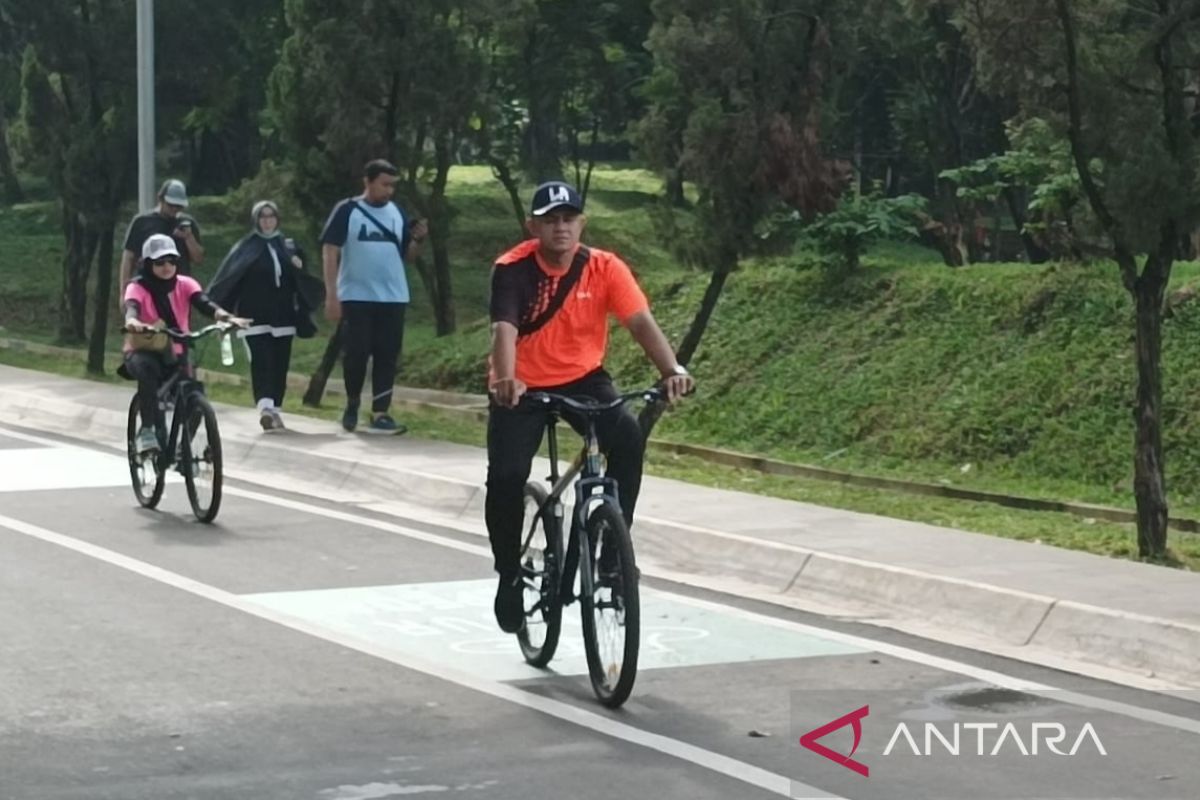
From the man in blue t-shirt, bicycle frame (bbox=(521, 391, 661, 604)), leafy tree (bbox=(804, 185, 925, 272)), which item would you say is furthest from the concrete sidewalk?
leafy tree (bbox=(804, 185, 925, 272))

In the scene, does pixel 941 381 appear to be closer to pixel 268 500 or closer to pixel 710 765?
pixel 268 500

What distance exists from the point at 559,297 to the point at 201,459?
16.9 feet

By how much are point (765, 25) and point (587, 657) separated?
9.54 metres

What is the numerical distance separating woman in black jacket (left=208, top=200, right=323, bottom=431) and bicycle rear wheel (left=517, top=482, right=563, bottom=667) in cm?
860

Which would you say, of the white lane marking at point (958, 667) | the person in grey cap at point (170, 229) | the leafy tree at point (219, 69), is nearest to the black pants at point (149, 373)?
the white lane marking at point (958, 667)

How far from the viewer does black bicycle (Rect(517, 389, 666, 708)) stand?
8.33 m

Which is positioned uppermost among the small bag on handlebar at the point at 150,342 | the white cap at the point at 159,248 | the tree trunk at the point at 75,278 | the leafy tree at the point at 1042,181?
the leafy tree at the point at 1042,181

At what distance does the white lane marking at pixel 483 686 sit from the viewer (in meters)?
7.35

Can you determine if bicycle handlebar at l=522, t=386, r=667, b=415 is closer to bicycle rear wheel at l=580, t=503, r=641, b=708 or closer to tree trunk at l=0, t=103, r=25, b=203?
bicycle rear wheel at l=580, t=503, r=641, b=708

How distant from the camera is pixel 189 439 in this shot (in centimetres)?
1363

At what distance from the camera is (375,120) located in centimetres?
2352

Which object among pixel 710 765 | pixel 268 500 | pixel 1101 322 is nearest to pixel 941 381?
pixel 1101 322

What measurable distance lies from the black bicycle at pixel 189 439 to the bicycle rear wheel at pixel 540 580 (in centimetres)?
443

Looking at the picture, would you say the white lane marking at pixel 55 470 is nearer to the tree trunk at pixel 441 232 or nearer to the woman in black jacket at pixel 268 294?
the woman in black jacket at pixel 268 294
